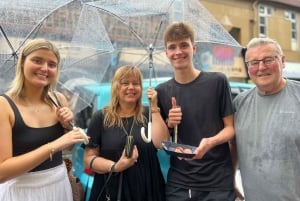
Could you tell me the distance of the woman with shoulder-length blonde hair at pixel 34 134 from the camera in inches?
92.7

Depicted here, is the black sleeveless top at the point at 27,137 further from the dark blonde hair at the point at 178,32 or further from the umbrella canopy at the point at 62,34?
the dark blonde hair at the point at 178,32

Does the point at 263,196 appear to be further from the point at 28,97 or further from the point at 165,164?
the point at 28,97

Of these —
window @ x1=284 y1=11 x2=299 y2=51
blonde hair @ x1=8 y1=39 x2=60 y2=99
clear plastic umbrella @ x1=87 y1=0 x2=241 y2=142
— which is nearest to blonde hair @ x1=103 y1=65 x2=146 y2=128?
clear plastic umbrella @ x1=87 y1=0 x2=241 y2=142

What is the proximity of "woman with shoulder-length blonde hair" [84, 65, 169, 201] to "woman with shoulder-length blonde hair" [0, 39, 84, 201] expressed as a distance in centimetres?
26

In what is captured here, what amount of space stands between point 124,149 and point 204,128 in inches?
23.7

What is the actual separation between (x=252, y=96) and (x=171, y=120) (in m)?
0.62

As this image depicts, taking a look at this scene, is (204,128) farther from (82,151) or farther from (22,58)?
(82,151)

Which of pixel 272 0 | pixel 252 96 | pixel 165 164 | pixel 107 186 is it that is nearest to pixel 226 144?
pixel 252 96

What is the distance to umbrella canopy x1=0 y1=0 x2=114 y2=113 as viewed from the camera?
2.81 m

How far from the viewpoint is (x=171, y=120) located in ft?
8.89

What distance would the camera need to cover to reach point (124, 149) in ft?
8.98

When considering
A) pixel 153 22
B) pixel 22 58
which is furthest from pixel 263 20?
pixel 22 58

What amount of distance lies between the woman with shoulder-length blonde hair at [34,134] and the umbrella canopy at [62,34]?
339 millimetres

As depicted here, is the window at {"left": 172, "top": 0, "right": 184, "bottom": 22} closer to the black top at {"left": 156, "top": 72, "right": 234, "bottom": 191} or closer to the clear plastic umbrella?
the clear plastic umbrella
